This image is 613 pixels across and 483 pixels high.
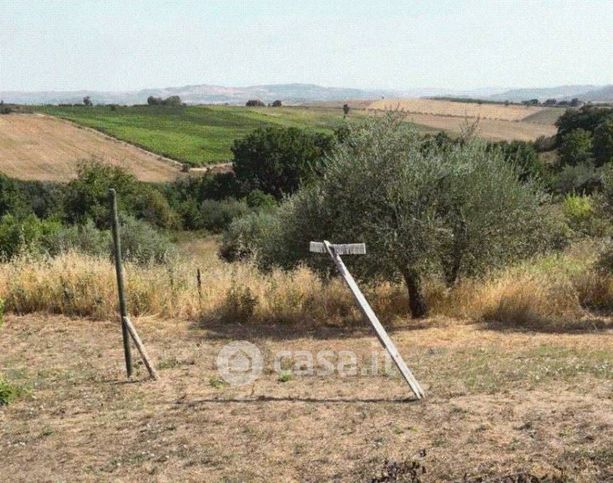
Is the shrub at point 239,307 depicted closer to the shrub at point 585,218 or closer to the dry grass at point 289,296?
the dry grass at point 289,296

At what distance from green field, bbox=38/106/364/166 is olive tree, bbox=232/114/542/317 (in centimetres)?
6399

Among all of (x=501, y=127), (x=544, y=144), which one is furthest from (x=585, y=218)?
(x=501, y=127)

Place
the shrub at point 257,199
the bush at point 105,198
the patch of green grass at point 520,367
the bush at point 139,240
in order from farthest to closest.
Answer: the shrub at point 257,199
the bush at point 105,198
the bush at point 139,240
the patch of green grass at point 520,367

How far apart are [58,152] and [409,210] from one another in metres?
67.8

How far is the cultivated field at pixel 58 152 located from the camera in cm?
6366

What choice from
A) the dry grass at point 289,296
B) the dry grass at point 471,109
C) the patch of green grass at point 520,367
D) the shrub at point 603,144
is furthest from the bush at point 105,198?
the dry grass at point 471,109

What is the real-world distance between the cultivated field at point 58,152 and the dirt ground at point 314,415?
54.4m

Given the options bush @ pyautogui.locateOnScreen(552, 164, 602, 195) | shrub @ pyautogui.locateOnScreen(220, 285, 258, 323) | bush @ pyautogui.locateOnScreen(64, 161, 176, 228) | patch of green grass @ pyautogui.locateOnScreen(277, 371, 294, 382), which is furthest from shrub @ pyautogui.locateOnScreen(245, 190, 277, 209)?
patch of green grass @ pyautogui.locateOnScreen(277, 371, 294, 382)

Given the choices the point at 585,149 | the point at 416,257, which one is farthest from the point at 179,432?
the point at 585,149

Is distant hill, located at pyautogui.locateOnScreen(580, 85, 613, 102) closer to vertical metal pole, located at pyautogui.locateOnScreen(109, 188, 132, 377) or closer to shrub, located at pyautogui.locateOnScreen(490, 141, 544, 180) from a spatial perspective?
shrub, located at pyautogui.locateOnScreen(490, 141, 544, 180)

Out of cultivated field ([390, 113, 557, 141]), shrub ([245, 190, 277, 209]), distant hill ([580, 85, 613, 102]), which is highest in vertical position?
distant hill ([580, 85, 613, 102])

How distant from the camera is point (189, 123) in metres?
96.6

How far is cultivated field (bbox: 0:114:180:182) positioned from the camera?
6366 centimetres

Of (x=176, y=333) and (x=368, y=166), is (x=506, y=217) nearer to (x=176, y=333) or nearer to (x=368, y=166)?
(x=368, y=166)
